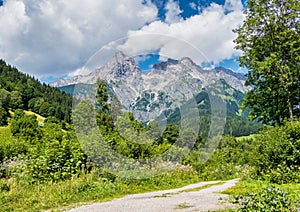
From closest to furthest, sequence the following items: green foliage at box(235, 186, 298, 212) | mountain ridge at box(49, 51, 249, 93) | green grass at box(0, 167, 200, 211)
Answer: green foliage at box(235, 186, 298, 212)
green grass at box(0, 167, 200, 211)
mountain ridge at box(49, 51, 249, 93)

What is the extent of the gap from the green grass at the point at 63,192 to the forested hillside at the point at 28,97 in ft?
315

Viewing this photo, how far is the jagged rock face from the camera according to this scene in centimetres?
1284

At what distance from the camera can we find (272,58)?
2095 cm

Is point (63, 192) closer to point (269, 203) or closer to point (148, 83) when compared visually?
point (148, 83)

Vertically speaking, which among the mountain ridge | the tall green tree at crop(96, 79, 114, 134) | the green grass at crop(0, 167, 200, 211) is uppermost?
the mountain ridge

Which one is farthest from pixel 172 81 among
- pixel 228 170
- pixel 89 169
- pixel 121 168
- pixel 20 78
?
pixel 20 78

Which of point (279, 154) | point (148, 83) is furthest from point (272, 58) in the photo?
point (148, 83)

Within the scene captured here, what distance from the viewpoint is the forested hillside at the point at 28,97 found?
388 feet

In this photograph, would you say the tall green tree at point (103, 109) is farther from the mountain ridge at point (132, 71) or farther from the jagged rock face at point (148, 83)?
the jagged rock face at point (148, 83)

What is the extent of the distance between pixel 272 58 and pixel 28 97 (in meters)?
133

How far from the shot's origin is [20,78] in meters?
159

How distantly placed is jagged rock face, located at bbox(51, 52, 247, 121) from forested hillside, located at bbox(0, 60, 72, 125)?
9583cm

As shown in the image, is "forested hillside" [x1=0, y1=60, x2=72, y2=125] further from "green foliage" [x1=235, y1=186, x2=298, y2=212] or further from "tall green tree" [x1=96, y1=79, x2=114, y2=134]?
"green foliage" [x1=235, y1=186, x2=298, y2=212]

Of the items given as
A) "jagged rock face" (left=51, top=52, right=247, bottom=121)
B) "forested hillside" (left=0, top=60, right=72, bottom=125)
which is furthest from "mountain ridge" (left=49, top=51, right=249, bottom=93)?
"forested hillside" (left=0, top=60, right=72, bottom=125)
